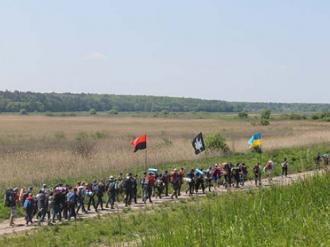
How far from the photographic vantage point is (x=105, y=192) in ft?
89.6

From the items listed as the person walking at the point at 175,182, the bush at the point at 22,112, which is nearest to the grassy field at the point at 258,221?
the person walking at the point at 175,182

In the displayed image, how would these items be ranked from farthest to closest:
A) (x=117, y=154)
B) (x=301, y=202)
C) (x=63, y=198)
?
(x=117, y=154)
(x=63, y=198)
(x=301, y=202)

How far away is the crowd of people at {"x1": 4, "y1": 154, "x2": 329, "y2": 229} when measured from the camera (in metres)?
22.6

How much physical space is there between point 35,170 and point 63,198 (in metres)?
10.3

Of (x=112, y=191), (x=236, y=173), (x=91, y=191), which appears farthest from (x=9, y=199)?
(x=236, y=173)

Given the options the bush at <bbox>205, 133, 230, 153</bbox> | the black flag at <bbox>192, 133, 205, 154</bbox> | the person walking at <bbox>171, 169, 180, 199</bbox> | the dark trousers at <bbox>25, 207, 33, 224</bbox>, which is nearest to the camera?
the dark trousers at <bbox>25, 207, 33, 224</bbox>

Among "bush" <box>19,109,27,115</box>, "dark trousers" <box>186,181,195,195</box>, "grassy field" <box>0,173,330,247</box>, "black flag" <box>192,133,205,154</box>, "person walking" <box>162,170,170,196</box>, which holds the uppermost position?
"grassy field" <box>0,173,330,247</box>

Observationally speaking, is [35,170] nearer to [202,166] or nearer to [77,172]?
[77,172]

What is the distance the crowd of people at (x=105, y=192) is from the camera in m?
22.6

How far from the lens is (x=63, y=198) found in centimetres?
2280

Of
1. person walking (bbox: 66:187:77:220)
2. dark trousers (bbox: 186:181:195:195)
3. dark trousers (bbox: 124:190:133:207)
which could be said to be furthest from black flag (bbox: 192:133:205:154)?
person walking (bbox: 66:187:77:220)

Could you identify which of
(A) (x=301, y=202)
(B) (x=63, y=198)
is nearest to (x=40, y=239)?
(B) (x=63, y=198)

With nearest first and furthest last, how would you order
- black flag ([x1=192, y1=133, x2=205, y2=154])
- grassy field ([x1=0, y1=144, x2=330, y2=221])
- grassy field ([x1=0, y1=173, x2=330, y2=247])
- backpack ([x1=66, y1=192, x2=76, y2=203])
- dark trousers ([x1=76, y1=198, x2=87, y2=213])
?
1. grassy field ([x1=0, y1=173, x2=330, y2=247])
2. backpack ([x1=66, y1=192, x2=76, y2=203])
3. dark trousers ([x1=76, y1=198, x2=87, y2=213])
4. grassy field ([x1=0, y1=144, x2=330, y2=221])
5. black flag ([x1=192, y1=133, x2=205, y2=154])

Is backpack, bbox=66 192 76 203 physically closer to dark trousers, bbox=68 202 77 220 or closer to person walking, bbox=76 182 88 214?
dark trousers, bbox=68 202 77 220
